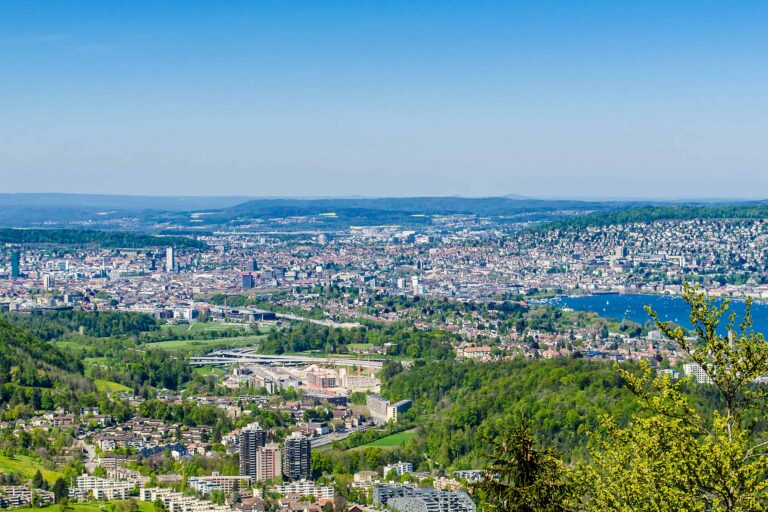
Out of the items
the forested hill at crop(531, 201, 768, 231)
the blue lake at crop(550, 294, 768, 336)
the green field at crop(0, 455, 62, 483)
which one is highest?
the forested hill at crop(531, 201, 768, 231)

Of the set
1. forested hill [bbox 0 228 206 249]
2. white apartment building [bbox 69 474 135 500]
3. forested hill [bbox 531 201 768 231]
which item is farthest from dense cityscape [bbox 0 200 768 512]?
forested hill [bbox 531 201 768 231]

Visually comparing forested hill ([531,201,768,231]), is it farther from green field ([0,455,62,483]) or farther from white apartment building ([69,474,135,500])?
white apartment building ([69,474,135,500])

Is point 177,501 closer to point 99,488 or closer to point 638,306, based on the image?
point 99,488

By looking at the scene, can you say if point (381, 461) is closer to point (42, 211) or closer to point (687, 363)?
point (687, 363)

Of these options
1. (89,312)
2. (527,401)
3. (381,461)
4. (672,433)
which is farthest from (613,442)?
(89,312)

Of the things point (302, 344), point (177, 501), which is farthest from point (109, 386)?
point (177, 501)

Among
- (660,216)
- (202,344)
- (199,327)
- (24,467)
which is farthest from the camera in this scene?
(660,216)
